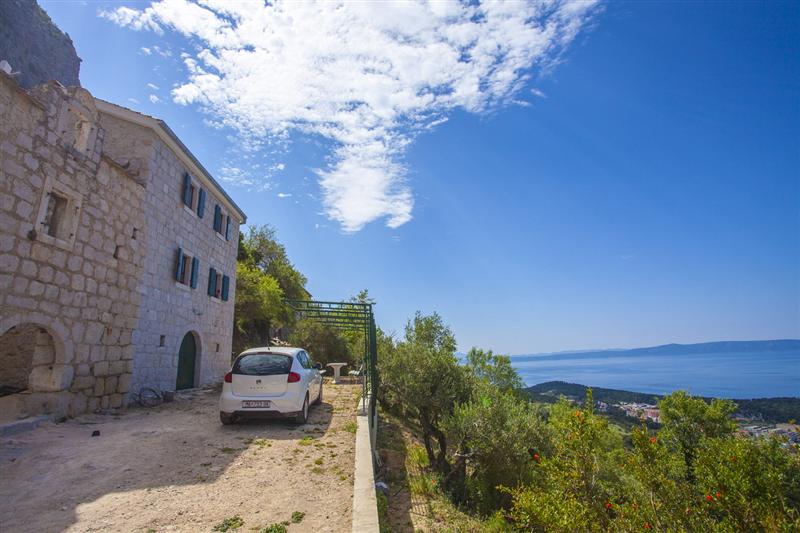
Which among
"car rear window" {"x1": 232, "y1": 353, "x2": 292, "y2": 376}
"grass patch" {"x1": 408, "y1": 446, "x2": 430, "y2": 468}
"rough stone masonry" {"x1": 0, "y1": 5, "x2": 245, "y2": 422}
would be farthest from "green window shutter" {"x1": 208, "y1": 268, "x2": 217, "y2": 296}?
"grass patch" {"x1": 408, "y1": 446, "x2": 430, "y2": 468}

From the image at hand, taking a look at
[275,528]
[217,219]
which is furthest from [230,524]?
[217,219]

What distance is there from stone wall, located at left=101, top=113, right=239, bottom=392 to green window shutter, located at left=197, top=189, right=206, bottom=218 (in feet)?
0.74

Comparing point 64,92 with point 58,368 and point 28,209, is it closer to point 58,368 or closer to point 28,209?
point 28,209

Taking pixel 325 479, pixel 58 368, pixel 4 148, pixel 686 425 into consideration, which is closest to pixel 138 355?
pixel 58 368

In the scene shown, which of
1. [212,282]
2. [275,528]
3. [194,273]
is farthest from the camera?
[212,282]

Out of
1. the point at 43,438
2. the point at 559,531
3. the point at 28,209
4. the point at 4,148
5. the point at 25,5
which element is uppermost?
the point at 25,5

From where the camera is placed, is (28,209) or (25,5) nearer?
(28,209)

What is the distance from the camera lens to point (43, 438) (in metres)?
6.18

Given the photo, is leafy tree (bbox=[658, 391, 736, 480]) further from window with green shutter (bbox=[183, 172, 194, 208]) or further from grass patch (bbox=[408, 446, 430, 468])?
window with green shutter (bbox=[183, 172, 194, 208])

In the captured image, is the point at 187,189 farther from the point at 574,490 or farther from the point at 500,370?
the point at 500,370

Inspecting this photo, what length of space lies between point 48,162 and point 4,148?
34.6 inches

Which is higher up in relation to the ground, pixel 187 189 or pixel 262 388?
pixel 187 189

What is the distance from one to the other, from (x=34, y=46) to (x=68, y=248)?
201ft

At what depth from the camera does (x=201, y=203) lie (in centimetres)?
1358
